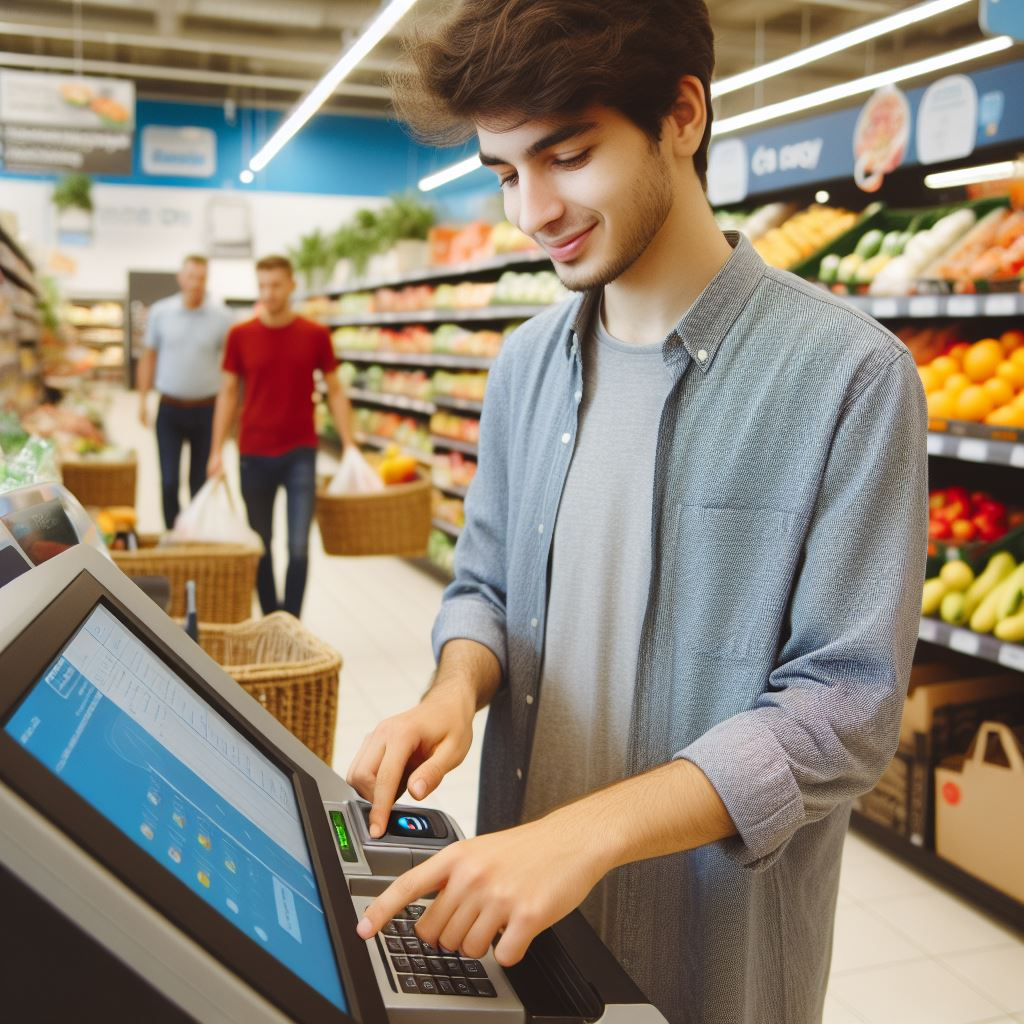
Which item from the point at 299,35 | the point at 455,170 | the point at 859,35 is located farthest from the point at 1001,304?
the point at 299,35

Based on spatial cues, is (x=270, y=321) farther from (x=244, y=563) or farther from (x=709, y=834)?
(x=709, y=834)

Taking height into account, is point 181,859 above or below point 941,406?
below

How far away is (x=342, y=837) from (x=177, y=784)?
0.27m

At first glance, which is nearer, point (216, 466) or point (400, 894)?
point (400, 894)

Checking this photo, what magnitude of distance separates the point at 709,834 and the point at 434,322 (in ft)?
27.8

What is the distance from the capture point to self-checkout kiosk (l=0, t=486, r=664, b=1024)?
50cm

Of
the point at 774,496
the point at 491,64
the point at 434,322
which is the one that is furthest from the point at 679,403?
the point at 434,322

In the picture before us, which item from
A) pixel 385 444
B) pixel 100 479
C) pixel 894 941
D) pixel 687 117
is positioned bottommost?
pixel 894 941

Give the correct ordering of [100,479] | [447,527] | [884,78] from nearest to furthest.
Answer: [100,479] < [884,78] < [447,527]

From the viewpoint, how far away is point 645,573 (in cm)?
122

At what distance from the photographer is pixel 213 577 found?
3465mm

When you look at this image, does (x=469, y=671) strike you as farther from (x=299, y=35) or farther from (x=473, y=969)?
(x=299, y=35)

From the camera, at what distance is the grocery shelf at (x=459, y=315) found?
6.30 meters

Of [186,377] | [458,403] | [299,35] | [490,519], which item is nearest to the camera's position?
[490,519]
